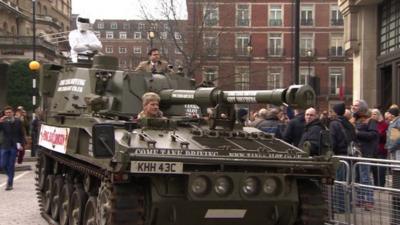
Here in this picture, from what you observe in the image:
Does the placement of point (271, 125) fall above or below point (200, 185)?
above

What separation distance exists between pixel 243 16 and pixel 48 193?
5568 cm

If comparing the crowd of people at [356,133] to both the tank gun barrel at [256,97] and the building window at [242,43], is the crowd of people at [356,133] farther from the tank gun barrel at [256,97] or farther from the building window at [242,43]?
the building window at [242,43]

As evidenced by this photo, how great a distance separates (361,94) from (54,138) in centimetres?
1350

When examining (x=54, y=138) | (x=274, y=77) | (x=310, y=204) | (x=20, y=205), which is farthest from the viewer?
(x=274, y=77)

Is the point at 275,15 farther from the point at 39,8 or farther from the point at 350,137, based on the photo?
the point at 350,137

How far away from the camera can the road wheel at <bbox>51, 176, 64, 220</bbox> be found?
10578 mm

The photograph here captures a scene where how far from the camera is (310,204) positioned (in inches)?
307

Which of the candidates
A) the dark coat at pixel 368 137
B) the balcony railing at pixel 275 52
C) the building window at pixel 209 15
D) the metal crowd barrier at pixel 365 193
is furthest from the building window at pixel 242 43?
the metal crowd barrier at pixel 365 193

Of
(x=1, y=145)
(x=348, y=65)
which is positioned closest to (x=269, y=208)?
(x=1, y=145)

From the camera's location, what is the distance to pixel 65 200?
10.2 metres

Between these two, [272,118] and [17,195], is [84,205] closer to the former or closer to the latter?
[272,118]

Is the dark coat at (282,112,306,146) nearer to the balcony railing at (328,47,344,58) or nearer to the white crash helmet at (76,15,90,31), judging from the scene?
the white crash helmet at (76,15,90,31)

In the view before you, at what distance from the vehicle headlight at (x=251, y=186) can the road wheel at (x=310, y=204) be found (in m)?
0.76

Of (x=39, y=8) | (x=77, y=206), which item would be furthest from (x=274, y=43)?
(x=77, y=206)
